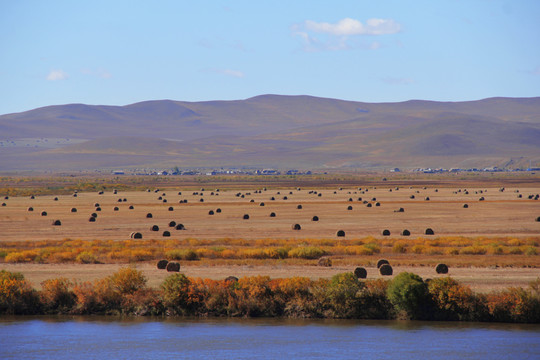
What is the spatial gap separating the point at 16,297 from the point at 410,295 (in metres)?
14.9

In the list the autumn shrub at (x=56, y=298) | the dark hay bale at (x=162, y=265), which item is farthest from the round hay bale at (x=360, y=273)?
the autumn shrub at (x=56, y=298)

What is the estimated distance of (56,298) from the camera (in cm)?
3108

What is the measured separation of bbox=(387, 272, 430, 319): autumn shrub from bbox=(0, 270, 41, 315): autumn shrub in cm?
1362

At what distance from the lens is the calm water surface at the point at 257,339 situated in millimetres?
25266

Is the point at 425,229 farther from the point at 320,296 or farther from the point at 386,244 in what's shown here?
the point at 320,296

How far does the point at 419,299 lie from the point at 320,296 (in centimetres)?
363

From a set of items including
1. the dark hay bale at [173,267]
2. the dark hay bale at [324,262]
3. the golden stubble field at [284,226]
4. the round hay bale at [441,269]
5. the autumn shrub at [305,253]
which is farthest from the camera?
the autumn shrub at [305,253]

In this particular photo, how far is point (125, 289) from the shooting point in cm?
3128

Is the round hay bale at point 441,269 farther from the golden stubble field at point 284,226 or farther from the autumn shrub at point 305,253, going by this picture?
the autumn shrub at point 305,253

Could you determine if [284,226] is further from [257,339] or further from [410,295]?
[257,339]

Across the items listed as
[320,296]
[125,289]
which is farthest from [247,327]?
[125,289]

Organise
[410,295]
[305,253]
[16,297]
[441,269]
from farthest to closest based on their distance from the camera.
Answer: [305,253], [441,269], [16,297], [410,295]

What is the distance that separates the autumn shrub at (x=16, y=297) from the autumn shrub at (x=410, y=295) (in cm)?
1362

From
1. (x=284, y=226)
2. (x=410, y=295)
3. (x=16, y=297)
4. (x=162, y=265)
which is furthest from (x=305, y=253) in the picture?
(x=284, y=226)
